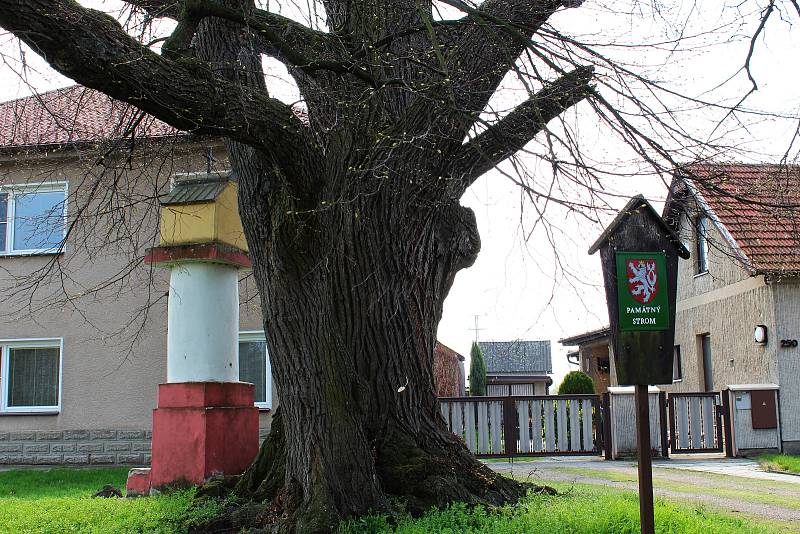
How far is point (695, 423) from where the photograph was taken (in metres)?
16.2

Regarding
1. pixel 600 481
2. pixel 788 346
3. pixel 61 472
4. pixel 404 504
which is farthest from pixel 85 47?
pixel 788 346

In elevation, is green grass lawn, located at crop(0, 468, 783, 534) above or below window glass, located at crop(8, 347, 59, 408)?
below

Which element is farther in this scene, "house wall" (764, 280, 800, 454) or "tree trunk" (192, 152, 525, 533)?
"house wall" (764, 280, 800, 454)

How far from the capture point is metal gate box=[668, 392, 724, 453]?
16156 mm

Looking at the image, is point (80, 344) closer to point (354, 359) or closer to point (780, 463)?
point (354, 359)

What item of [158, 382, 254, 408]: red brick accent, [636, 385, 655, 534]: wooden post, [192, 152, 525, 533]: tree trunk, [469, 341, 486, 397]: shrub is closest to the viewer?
[636, 385, 655, 534]: wooden post

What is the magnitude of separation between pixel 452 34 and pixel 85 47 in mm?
3493

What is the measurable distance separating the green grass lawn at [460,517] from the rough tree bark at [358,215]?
396 mm

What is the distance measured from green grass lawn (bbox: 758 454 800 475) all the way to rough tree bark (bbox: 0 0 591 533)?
24.2 feet

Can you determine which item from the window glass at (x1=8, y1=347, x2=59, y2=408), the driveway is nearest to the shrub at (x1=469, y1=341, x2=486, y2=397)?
the driveway

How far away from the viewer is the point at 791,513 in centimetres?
841

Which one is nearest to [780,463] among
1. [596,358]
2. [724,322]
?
[724,322]

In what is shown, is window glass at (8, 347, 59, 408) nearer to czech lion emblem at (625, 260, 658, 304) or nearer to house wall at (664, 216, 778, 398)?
house wall at (664, 216, 778, 398)

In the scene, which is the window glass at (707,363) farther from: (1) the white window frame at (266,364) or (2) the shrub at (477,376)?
(2) the shrub at (477,376)
